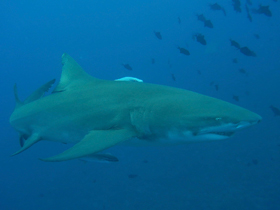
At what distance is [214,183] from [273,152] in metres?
4.39

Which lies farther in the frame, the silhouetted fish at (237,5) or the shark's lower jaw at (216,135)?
the silhouetted fish at (237,5)

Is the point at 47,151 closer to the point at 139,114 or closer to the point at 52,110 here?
the point at 52,110

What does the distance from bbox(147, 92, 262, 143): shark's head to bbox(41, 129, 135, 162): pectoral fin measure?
422 millimetres

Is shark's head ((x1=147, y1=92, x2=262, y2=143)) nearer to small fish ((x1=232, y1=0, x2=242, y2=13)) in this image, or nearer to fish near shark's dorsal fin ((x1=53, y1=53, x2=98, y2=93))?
fish near shark's dorsal fin ((x1=53, y1=53, x2=98, y2=93))

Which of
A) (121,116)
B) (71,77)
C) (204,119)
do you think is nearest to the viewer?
(204,119)

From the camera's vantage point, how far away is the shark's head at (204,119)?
82.0 inches

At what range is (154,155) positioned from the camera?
12961mm

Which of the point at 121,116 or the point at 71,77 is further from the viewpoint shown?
the point at 71,77

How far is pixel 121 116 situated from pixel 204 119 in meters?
1.04

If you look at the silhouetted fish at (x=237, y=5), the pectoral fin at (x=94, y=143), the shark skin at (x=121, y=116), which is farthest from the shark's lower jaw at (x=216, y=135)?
the silhouetted fish at (x=237, y=5)

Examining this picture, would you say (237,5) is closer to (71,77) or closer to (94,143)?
(71,77)

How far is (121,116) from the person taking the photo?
2.72 m

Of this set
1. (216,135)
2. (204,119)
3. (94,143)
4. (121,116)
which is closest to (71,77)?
(121,116)

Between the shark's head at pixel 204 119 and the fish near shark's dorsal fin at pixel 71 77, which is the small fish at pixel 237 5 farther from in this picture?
the shark's head at pixel 204 119
